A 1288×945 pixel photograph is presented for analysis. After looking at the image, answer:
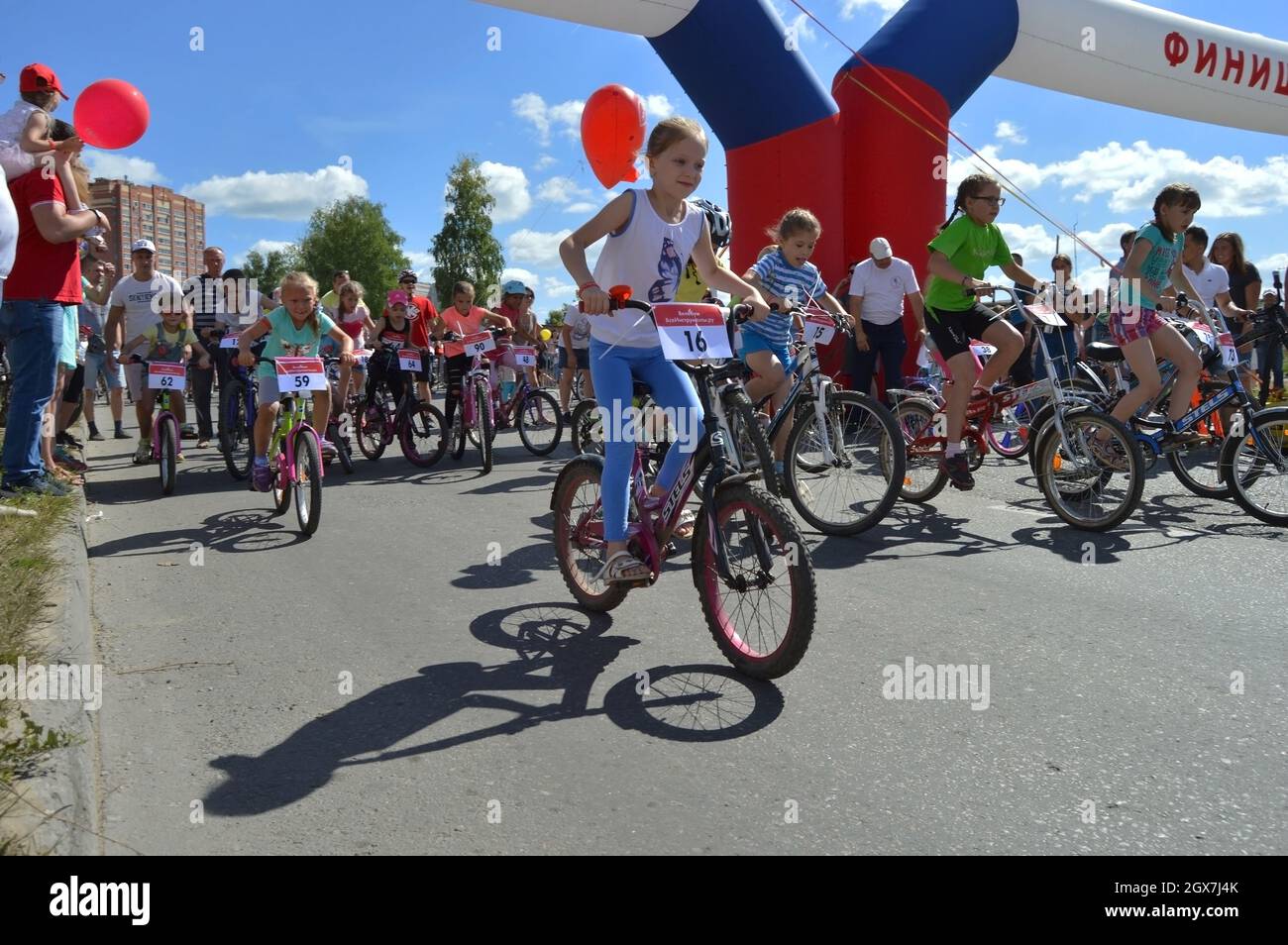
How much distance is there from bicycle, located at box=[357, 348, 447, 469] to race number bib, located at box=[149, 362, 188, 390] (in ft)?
5.94

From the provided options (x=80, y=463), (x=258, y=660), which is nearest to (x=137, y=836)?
(x=258, y=660)

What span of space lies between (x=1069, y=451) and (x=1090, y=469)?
0.16 meters

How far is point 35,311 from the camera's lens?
627 centimetres

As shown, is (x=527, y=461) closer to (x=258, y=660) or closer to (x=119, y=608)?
(x=119, y=608)

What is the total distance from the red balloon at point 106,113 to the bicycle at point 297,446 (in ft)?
6.90

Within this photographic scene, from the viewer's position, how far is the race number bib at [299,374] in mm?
6695

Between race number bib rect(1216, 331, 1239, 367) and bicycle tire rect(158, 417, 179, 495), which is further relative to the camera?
bicycle tire rect(158, 417, 179, 495)

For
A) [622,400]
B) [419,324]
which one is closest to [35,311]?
[622,400]

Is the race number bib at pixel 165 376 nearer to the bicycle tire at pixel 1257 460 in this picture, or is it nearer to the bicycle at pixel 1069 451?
the bicycle at pixel 1069 451

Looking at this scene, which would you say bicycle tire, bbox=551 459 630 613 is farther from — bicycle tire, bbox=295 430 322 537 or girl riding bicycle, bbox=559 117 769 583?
bicycle tire, bbox=295 430 322 537

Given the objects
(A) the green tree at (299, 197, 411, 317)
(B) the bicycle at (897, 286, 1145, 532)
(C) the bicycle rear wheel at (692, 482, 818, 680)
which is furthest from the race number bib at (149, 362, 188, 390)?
(A) the green tree at (299, 197, 411, 317)

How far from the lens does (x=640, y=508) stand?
4172 millimetres

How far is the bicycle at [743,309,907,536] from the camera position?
628 centimetres

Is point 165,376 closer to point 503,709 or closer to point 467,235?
point 503,709
